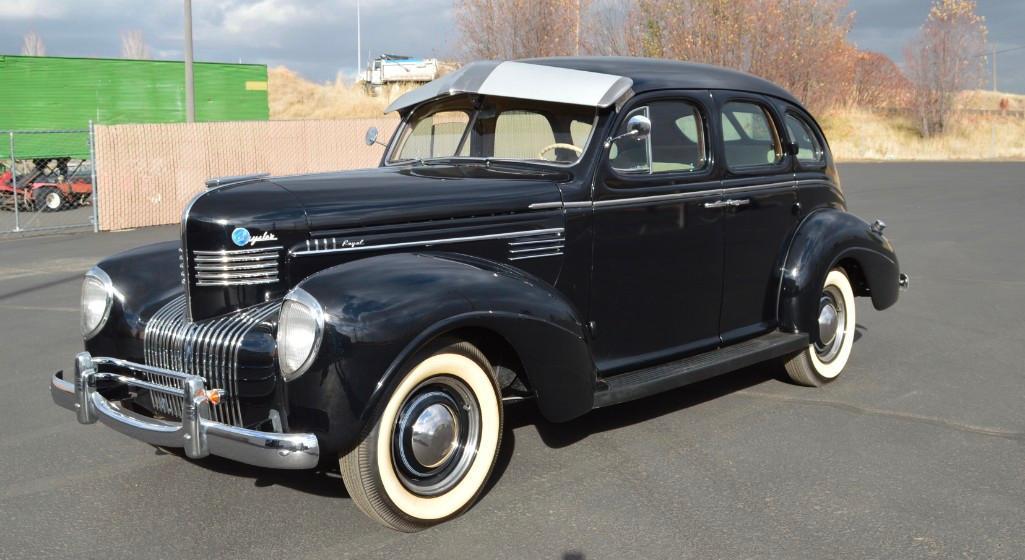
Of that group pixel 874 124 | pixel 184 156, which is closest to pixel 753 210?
pixel 184 156

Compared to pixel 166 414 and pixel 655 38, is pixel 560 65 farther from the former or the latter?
pixel 655 38

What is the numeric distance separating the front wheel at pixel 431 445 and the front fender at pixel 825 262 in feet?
7.85

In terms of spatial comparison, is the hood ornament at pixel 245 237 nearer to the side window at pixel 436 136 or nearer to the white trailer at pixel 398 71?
the side window at pixel 436 136

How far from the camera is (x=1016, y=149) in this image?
38.6 meters

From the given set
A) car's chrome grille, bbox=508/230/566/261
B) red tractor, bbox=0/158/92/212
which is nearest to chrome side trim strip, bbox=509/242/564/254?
car's chrome grille, bbox=508/230/566/261

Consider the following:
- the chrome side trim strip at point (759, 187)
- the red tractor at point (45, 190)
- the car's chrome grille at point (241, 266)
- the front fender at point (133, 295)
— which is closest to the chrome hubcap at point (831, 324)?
the chrome side trim strip at point (759, 187)

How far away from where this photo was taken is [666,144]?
5.12 m

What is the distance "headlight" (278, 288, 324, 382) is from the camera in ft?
11.5

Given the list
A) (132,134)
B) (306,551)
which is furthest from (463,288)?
(132,134)

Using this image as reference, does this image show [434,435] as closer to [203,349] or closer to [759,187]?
[203,349]

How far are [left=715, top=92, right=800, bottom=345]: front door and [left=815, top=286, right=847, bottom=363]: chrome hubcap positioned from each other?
43 cm

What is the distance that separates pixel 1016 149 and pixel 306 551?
41465 mm

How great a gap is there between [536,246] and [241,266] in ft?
4.47

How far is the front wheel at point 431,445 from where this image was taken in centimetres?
363
